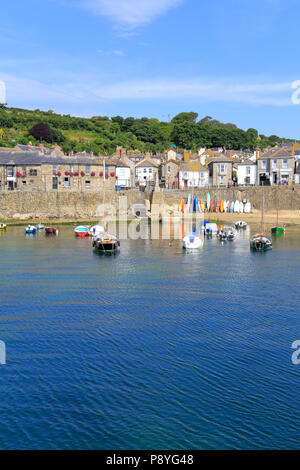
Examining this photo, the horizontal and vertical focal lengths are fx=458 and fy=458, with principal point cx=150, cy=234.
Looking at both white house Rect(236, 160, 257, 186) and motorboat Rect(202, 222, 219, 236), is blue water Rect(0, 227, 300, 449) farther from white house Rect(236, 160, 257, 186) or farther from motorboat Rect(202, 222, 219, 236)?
white house Rect(236, 160, 257, 186)

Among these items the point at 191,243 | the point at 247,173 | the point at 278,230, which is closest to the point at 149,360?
the point at 191,243

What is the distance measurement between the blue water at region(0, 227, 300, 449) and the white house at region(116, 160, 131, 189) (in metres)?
63.9

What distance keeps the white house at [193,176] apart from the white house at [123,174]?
39.8 feet

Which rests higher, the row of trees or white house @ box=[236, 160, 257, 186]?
the row of trees

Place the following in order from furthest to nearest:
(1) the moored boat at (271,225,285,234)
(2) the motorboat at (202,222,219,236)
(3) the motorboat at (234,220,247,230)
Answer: (3) the motorboat at (234,220,247,230) < (1) the moored boat at (271,225,285,234) < (2) the motorboat at (202,222,219,236)

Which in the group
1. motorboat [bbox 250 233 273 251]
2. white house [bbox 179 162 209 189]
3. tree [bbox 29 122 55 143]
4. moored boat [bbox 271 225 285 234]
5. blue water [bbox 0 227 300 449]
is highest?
tree [bbox 29 122 55 143]

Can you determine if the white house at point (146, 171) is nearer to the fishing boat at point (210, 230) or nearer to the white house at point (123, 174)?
the white house at point (123, 174)

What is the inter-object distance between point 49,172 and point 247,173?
139 ft

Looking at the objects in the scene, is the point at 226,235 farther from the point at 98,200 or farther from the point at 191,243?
the point at 98,200

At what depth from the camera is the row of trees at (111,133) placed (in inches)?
5472

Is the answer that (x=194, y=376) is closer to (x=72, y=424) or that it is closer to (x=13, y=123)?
(x=72, y=424)

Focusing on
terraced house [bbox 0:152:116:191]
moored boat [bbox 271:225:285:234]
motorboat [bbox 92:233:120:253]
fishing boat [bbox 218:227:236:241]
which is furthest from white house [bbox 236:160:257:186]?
motorboat [bbox 92:233:120:253]

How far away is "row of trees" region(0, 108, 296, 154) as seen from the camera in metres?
139

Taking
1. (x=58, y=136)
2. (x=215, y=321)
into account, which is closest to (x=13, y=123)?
(x=58, y=136)
